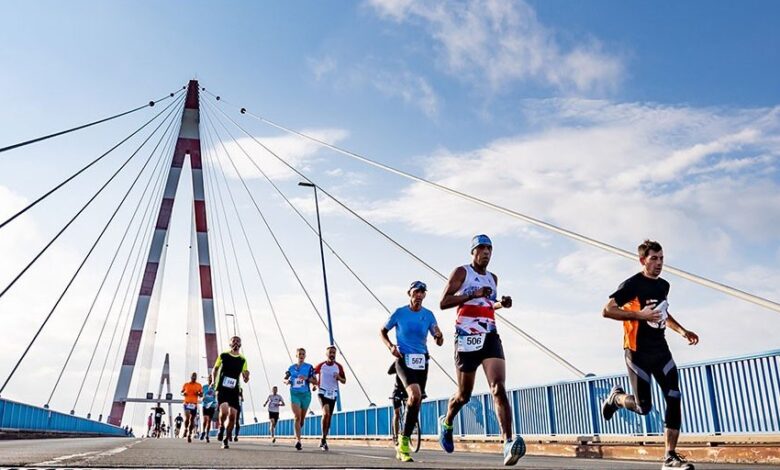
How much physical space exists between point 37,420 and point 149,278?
14465 mm

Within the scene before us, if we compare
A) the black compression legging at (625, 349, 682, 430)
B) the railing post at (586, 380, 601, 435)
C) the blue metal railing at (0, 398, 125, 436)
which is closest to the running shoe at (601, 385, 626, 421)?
the black compression legging at (625, 349, 682, 430)

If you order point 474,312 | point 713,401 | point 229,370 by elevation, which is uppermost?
point 229,370

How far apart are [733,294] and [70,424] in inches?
1253

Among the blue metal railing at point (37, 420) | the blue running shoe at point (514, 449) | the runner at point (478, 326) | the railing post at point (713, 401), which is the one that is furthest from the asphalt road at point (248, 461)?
the blue metal railing at point (37, 420)

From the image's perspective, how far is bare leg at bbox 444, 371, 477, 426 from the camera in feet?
21.9

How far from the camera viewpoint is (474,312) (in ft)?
21.7

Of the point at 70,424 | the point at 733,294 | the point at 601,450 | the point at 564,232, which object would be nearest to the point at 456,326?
the point at 733,294

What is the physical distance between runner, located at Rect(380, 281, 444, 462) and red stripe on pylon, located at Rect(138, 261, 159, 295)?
3240 centimetres

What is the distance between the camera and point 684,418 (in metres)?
10.4

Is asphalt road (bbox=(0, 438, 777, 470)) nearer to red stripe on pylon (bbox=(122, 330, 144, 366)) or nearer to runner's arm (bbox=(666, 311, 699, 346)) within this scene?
runner's arm (bbox=(666, 311, 699, 346))

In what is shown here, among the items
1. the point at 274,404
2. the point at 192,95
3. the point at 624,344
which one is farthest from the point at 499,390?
the point at 192,95

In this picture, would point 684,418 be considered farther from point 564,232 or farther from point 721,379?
point 564,232

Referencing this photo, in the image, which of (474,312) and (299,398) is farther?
(299,398)

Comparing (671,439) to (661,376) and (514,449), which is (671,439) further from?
(514,449)
